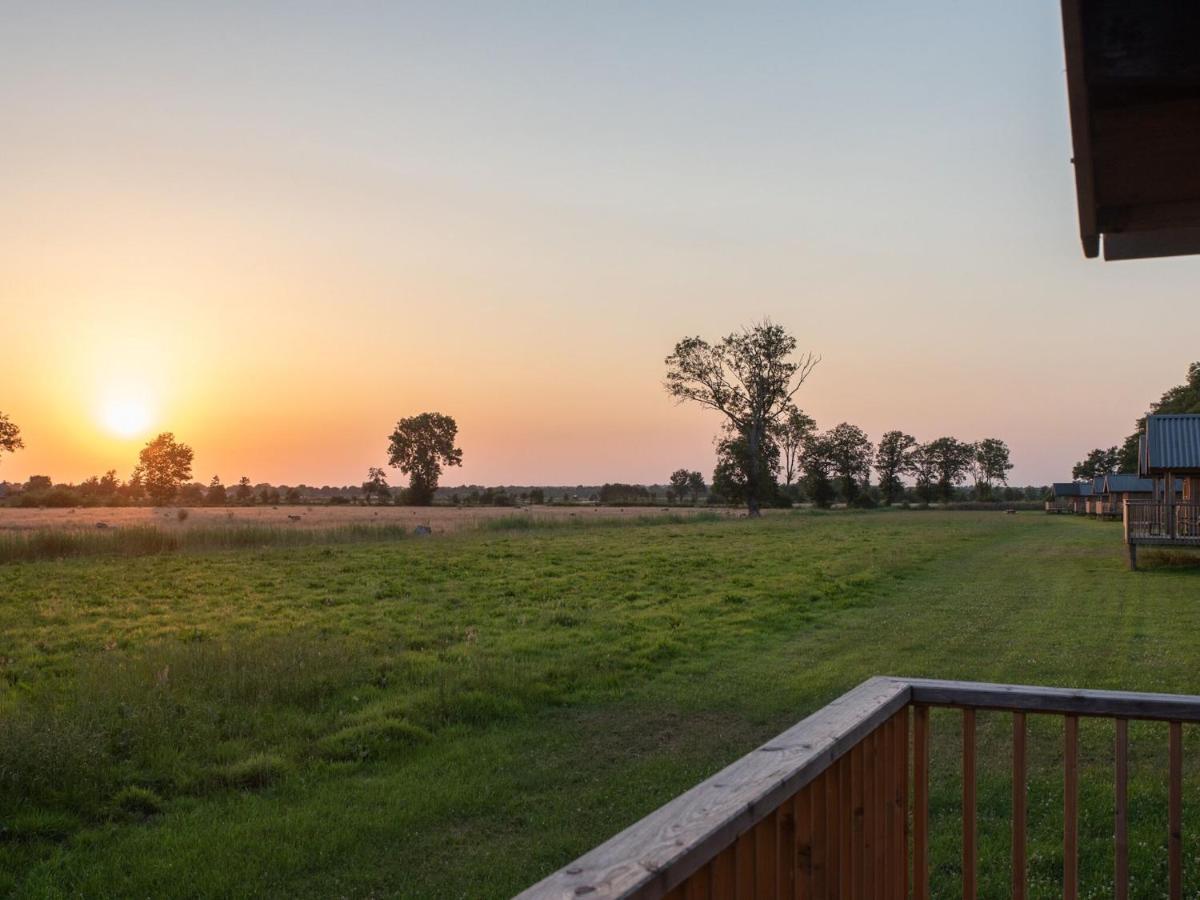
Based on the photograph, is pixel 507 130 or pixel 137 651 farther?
pixel 507 130

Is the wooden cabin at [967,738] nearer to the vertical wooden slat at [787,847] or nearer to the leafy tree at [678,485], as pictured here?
the vertical wooden slat at [787,847]

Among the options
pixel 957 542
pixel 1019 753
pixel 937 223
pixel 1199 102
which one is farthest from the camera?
pixel 957 542

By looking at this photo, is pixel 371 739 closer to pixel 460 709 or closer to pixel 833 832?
pixel 460 709

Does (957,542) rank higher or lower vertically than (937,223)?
lower

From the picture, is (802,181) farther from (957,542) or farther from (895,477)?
(895,477)

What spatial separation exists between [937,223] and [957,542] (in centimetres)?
2296

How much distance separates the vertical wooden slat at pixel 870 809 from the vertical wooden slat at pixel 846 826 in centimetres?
14

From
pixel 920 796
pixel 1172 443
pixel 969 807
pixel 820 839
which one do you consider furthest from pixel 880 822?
pixel 1172 443

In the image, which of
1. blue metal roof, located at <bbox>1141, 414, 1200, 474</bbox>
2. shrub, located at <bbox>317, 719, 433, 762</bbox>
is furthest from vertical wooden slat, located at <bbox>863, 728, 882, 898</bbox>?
blue metal roof, located at <bbox>1141, 414, 1200, 474</bbox>

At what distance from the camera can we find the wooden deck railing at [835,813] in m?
1.56

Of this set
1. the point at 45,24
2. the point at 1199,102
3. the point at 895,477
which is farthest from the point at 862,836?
the point at 895,477

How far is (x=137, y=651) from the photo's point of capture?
11.2 metres

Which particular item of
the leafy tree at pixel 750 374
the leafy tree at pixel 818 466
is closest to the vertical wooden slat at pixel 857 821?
the leafy tree at pixel 750 374

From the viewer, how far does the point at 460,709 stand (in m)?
9.04
